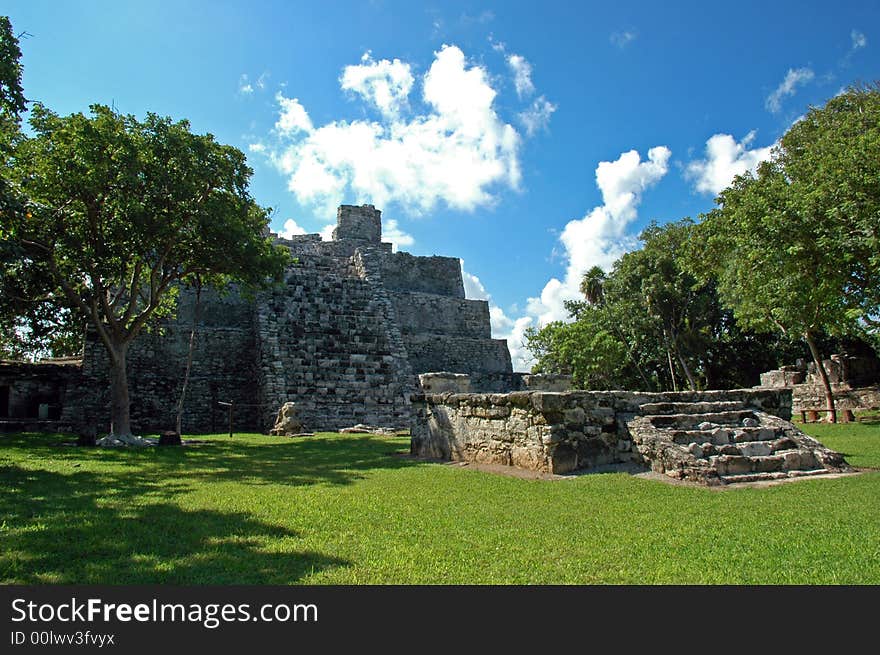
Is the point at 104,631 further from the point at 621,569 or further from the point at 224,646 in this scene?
the point at 621,569

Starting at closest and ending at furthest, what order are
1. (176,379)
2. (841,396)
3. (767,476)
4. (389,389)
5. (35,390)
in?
(767,476)
(35,390)
(389,389)
(176,379)
(841,396)

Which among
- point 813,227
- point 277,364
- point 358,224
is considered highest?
point 358,224

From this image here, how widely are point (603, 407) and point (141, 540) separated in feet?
20.1

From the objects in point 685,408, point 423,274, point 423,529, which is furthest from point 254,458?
point 423,274

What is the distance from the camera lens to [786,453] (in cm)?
734

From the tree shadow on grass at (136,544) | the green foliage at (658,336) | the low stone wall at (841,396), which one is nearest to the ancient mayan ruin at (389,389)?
the tree shadow on grass at (136,544)

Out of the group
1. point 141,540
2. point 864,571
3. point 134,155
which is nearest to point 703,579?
point 864,571

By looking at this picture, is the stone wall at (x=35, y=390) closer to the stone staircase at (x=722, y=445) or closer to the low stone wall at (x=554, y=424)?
the low stone wall at (x=554, y=424)

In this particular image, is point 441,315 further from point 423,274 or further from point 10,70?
point 10,70

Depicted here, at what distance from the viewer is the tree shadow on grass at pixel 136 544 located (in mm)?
3336

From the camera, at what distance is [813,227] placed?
13.0 m

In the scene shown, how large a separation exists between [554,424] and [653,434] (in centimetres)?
138

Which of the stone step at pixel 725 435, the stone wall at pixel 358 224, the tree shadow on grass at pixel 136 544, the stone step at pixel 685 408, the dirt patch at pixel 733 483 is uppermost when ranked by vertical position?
the stone wall at pixel 358 224

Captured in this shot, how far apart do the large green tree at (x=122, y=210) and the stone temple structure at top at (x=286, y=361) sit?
2.28m
